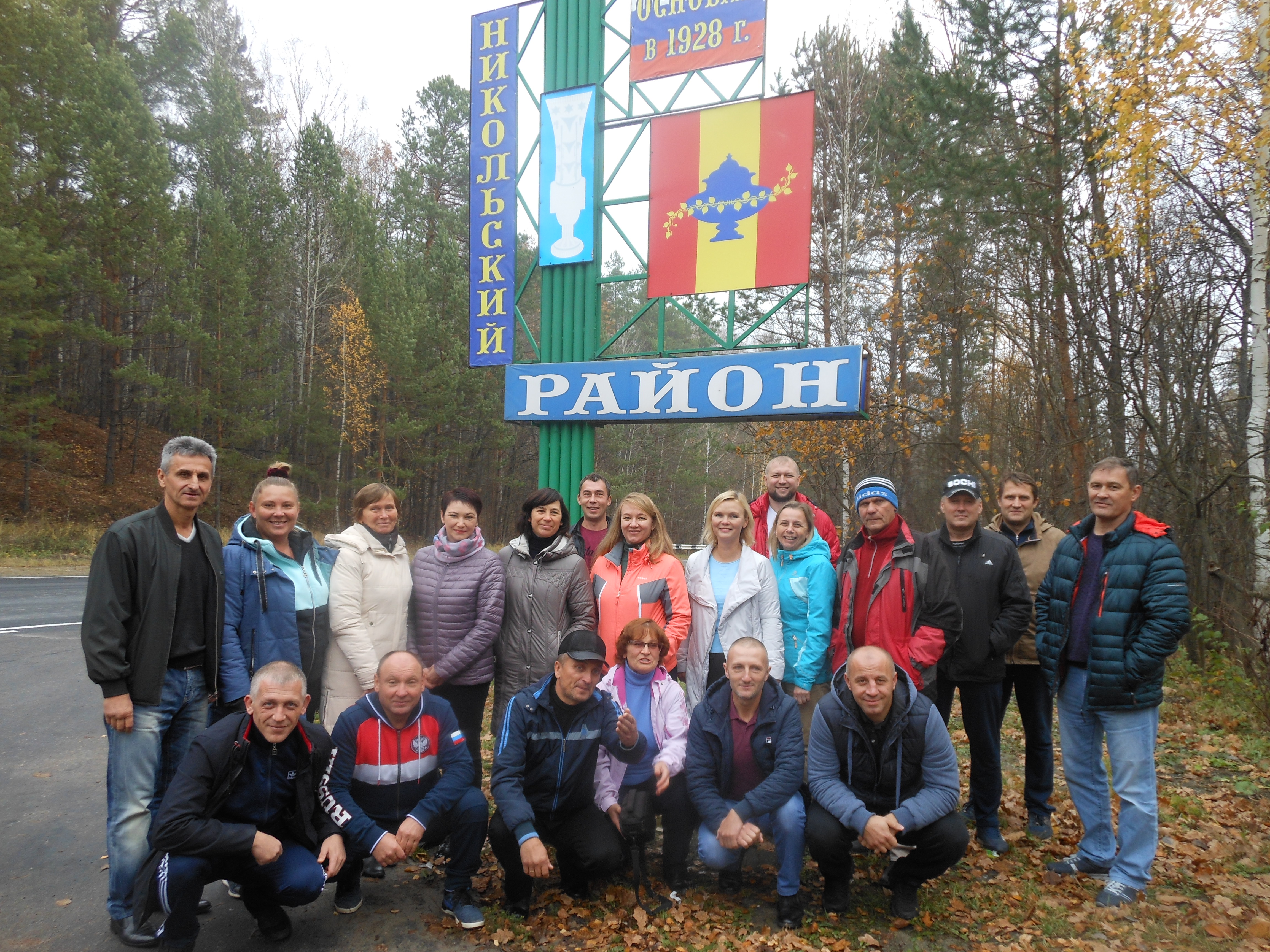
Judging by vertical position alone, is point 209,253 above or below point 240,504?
above

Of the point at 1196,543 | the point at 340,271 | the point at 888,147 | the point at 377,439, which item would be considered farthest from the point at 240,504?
the point at 1196,543

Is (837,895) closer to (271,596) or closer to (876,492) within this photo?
Answer: (876,492)

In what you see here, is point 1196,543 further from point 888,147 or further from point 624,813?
point 888,147

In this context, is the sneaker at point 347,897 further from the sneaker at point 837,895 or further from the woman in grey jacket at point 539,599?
the sneaker at point 837,895

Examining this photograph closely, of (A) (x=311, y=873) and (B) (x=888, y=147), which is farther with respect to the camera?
(B) (x=888, y=147)

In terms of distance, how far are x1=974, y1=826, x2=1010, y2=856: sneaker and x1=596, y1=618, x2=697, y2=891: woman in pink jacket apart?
5.32ft

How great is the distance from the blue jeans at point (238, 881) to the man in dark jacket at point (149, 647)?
0.24 m

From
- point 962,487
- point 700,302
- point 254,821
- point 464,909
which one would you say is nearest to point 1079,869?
point 962,487

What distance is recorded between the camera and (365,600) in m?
4.05

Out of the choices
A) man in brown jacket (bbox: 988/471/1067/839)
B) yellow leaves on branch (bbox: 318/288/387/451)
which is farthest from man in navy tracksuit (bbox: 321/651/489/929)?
yellow leaves on branch (bbox: 318/288/387/451)

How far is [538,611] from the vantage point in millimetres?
4289

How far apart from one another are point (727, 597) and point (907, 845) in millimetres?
1445

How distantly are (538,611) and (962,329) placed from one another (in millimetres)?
12039

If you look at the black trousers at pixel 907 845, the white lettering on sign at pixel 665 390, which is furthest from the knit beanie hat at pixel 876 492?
the white lettering on sign at pixel 665 390
